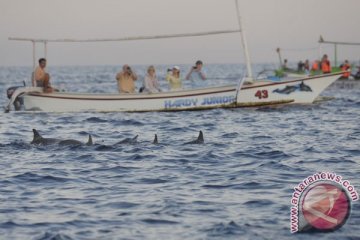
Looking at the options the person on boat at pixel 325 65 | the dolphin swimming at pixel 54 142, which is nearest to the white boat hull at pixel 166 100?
the dolphin swimming at pixel 54 142

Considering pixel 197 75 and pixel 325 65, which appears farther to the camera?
pixel 325 65

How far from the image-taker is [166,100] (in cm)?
2408

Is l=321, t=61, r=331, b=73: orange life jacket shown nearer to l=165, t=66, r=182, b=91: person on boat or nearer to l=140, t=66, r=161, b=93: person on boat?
l=165, t=66, r=182, b=91: person on boat

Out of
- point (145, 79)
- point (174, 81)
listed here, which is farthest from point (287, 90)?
point (145, 79)

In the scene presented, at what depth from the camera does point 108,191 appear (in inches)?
431

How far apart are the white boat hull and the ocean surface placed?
192 centimetres

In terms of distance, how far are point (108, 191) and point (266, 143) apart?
6842 millimetres

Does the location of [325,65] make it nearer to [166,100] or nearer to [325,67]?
[325,67]

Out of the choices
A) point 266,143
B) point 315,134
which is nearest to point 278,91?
point 315,134

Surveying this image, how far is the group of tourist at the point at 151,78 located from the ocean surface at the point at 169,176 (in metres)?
2.35

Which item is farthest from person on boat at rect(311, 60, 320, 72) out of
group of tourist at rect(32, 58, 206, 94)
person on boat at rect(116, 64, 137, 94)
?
person on boat at rect(116, 64, 137, 94)

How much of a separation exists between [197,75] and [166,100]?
165cm

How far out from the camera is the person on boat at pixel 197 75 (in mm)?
24422

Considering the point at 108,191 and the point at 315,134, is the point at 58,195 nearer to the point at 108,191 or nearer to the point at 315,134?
the point at 108,191
